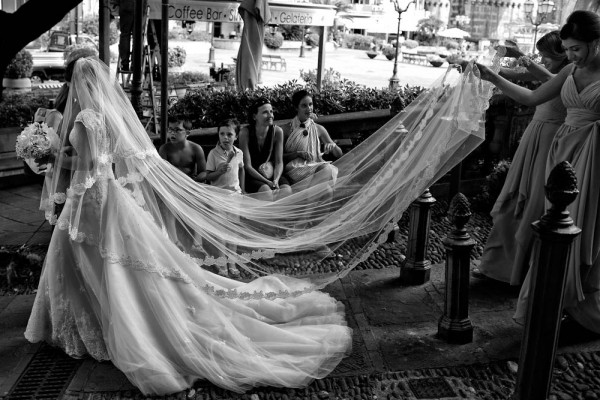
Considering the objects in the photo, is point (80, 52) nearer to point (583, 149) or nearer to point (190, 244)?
point (190, 244)

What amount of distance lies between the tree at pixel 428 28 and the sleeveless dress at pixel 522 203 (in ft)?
165

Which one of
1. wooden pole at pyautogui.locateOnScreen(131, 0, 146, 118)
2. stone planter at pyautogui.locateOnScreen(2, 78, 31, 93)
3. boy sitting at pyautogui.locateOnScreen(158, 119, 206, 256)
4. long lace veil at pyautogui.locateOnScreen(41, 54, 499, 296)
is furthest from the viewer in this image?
stone planter at pyautogui.locateOnScreen(2, 78, 31, 93)

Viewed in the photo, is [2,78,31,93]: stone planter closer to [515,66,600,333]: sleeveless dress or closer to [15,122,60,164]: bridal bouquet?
[15,122,60,164]: bridal bouquet

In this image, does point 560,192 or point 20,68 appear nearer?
point 560,192

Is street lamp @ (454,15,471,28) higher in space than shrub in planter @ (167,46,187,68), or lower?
higher

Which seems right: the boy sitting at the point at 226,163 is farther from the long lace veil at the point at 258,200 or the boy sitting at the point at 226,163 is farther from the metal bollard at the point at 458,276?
the metal bollard at the point at 458,276

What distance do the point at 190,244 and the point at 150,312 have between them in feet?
2.02

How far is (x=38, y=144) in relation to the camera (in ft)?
16.4

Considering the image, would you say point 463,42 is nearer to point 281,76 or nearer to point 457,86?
point 281,76

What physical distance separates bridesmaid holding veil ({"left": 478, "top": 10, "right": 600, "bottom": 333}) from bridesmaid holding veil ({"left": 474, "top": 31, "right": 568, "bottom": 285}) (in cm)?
54

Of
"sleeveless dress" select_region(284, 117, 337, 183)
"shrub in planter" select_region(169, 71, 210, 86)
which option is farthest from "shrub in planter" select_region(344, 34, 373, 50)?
"sleeveless dress" select_region(284, 117, 337, 183)

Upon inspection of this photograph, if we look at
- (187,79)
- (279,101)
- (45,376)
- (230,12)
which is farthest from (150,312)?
(187,79)

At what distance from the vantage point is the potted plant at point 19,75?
1528 centimetres

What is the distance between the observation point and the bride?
421 centimetres
